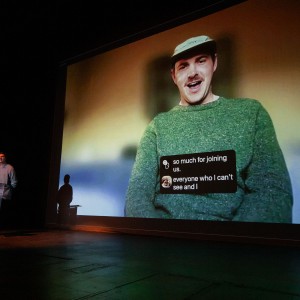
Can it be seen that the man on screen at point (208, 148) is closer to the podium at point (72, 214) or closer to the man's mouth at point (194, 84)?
the man's mouth at point (194, 84)

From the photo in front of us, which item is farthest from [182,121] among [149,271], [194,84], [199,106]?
[149,271]

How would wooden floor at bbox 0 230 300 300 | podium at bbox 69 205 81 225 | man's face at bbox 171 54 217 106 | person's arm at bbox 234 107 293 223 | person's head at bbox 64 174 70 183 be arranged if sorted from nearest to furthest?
1. wooden floor at bbox 0 230 300 300
2. person's arm at bbox 234 107 293 223
3. man's face at bbox 171 54 217 106
4. podium at bbox 69 205 81 225
5. person's head at bbox 64 174 70 183

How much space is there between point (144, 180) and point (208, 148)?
1057 mm

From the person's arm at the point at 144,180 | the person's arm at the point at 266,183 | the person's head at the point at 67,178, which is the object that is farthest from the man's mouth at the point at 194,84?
the person's head at the point at 67,178

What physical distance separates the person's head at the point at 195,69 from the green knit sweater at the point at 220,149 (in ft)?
0.53

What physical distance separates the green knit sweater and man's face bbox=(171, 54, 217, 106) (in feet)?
0.41

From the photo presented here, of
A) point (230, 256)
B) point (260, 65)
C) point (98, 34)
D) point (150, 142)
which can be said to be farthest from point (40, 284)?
point (98, 34)

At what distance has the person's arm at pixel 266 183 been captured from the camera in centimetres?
343

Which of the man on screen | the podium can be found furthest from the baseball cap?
the podium

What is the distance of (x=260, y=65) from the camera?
12.4 ft

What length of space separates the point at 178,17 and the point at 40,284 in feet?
13.5

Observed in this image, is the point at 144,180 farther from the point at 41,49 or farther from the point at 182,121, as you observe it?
the point at 41,49

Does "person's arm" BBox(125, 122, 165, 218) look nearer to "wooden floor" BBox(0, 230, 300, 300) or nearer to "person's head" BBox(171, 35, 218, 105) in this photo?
"person's head" BBox(171, 35, 218, 105)

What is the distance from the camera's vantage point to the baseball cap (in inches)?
167
